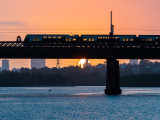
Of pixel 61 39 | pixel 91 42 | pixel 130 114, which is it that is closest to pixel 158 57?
pixel 91 42

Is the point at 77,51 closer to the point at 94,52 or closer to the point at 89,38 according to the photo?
the point at 94,52

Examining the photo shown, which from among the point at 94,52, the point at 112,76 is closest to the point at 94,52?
the point at 94,52

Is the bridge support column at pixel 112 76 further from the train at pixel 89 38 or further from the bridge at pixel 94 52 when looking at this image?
the train at pixel 89 38

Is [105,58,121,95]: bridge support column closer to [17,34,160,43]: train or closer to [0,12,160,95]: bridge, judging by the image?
[0,12,160,95]: bridge

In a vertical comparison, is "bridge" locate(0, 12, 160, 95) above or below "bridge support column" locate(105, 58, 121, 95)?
above

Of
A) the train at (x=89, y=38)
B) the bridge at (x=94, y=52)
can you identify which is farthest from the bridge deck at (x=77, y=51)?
the train at (x=89, y=38)

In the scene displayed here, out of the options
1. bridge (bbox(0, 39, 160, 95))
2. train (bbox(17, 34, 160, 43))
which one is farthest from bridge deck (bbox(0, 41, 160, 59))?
train (bbox(17, 34, 160, 43))

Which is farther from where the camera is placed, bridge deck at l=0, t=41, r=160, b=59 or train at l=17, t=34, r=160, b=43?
train at l=17, t=34, r=160, b=43

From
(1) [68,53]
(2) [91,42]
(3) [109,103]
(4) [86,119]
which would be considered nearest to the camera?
(4) [86,119]

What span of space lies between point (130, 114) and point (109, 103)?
2537 cm

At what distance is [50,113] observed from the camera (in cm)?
9681

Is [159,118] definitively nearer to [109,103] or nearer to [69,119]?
[69,119]

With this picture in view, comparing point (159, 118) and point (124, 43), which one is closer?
point (159, 118)

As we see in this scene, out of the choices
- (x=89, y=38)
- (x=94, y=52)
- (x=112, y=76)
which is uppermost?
(x=89, y=38)
